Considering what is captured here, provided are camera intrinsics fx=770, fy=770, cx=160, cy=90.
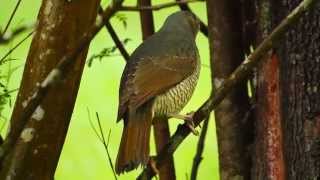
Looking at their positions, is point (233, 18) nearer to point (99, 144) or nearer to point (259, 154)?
point (259, 154)

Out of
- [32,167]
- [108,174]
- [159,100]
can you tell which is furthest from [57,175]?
[32,167]

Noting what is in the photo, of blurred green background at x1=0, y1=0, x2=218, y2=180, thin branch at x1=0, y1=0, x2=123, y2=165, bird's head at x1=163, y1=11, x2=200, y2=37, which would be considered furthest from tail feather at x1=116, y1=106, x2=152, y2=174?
blurred green background at x1=0, y1=0, x2=218, y2=180

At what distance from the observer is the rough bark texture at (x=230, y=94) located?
2.41 m

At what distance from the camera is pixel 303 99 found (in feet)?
6.88

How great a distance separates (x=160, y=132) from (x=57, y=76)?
134cm

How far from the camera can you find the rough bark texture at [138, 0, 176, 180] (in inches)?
99.3

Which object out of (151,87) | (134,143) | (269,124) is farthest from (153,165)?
(269,124)

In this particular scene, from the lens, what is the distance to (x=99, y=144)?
114 inches

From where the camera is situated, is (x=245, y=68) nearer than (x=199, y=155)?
Yes

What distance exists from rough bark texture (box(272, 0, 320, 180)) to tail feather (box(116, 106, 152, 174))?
0.44m

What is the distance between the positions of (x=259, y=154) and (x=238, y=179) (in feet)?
0.46

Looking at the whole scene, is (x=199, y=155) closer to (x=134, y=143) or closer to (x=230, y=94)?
(x=230, y=94)

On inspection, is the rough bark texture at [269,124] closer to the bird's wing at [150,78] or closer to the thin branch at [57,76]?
the bird's wing at [150,78]

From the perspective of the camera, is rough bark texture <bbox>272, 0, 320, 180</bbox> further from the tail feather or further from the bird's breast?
the tail feather
